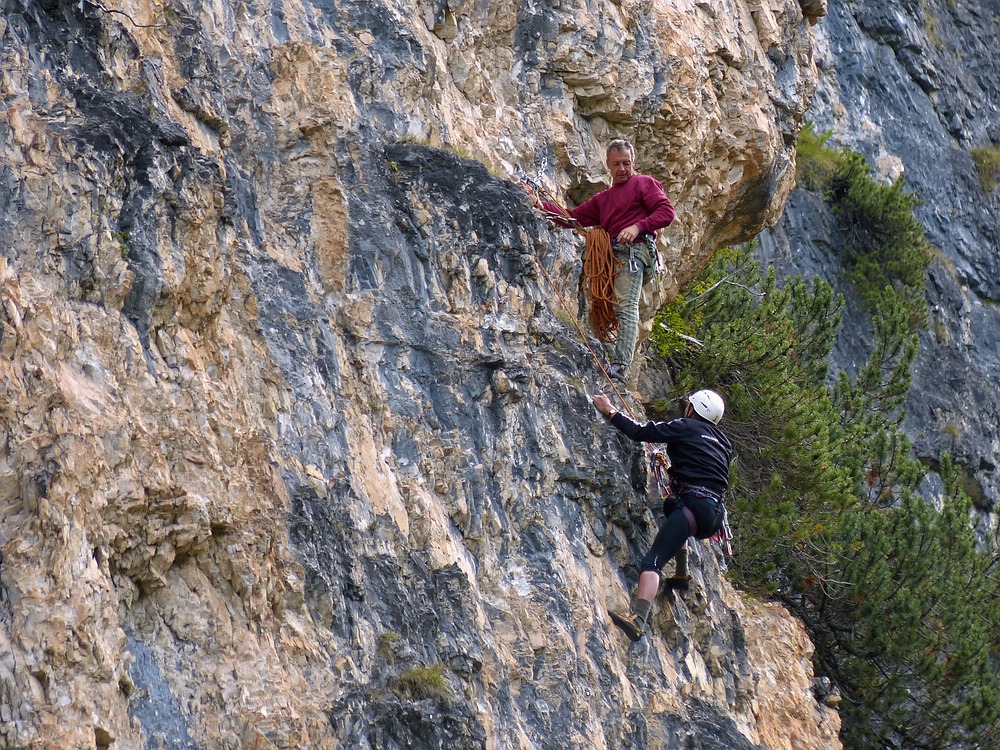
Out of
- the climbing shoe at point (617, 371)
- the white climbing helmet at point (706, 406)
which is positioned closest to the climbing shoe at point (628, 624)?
the white climbing helmet at point (706, 406)

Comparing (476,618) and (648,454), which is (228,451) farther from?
(648,454)

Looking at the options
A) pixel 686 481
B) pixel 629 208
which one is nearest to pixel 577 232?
pixel 629 208

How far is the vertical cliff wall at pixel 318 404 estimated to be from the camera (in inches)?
184

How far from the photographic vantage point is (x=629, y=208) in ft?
25.9

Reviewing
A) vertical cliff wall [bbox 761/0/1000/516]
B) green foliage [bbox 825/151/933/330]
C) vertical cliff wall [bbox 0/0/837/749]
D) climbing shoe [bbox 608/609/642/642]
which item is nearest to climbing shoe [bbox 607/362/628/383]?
vertical cliff wall [bbox 0/0/837/749]

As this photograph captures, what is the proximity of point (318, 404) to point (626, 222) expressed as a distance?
2877 mm

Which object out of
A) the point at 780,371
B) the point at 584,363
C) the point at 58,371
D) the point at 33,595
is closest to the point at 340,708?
the point at 33,595

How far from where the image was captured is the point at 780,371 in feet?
41.5

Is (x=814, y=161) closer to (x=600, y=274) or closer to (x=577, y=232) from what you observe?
(x=577, y=232)

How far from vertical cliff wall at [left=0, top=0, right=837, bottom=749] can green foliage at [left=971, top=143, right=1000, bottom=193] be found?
19890 millimetres

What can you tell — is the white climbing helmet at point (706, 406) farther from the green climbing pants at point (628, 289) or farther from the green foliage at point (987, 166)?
the green foliage at point (987, 166)

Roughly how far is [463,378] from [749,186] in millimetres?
4773

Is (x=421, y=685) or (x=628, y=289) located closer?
(x=421, y=685)

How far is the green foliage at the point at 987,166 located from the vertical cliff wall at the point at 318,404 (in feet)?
65.3
